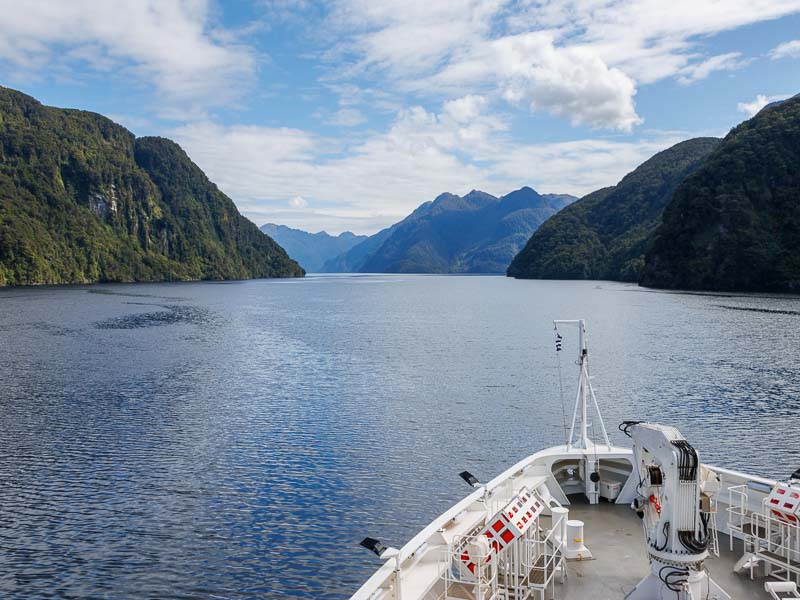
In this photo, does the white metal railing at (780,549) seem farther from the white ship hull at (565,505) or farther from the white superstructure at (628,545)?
the white ship hull at (565,505)

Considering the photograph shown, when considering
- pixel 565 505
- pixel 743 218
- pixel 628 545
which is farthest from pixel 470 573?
pixel 743 218

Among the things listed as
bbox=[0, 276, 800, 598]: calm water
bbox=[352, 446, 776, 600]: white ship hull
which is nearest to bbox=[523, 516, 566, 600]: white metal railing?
bbox=[352, 446, 776, 600]: white ship hull

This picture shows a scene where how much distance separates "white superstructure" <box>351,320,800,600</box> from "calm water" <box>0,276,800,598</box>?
751 cm

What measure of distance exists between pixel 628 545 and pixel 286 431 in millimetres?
25431

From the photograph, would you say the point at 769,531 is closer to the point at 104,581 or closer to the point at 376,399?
the point at 104,581

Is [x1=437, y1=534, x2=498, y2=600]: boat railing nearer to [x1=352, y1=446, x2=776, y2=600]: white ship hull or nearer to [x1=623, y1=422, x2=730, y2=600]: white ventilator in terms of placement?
[x1=352, y1=446, x2=776, y2=600]: white ship hull

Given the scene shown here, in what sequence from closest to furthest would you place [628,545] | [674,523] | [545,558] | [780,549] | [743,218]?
1. [674,523]
2. [545,558]
3. [780,549]
4. [628,545]
5. [743,218]

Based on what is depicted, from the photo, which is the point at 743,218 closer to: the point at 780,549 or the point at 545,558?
the point at 780,549

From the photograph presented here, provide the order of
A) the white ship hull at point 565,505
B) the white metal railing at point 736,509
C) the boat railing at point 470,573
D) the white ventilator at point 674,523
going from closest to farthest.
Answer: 1. the white ventilator at point 674,523
2. the boat railing at point 470,573
3. the white ship hull at point 565,505
4. the white metal railing at point 736,509

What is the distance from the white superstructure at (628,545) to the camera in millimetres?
10422

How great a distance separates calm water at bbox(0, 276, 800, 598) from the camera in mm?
20828

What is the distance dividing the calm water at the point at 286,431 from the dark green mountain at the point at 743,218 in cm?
7581

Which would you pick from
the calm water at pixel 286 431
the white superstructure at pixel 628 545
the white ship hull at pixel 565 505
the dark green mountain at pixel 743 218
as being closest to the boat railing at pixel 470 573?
the white superstructure at pixel 628 545

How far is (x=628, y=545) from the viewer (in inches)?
567
